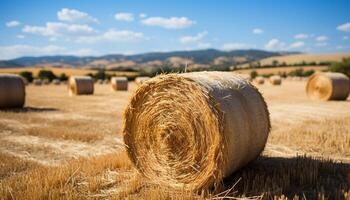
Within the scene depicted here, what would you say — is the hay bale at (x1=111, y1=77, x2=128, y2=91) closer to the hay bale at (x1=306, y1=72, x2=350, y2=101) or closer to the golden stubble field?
the hay bale at (x1=306, y1=72, x2=350, y2=101)

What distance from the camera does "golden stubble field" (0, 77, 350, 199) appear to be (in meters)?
5.36

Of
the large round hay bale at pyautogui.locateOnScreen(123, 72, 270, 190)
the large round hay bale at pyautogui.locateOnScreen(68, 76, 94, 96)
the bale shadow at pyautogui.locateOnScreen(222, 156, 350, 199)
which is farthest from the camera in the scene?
the large round hay bale at pyautogui.locateOnScreen(68, 76, 94, 96)

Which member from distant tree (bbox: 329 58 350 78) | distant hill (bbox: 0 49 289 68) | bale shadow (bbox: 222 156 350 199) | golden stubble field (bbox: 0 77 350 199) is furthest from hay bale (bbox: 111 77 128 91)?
distant hill (bbox: 0 49 289 68)

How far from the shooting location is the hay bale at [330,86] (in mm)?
19562

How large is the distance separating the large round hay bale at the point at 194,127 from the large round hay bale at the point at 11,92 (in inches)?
457

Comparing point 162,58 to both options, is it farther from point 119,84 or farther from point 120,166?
point 120,166

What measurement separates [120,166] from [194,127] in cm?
193

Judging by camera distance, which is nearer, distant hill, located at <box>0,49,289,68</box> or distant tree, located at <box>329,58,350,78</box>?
distant tree, located at <box>329,58,350,78</box>

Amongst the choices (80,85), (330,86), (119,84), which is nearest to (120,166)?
(330,86)

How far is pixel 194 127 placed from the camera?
5684 mm

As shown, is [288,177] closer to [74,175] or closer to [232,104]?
[232,104]

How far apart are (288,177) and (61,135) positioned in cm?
642

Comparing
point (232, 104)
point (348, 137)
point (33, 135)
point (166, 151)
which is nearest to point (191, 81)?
point (232, 104)

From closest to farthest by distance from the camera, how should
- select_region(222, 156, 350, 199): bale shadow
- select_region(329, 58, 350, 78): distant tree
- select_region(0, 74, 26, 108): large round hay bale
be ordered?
select_region(222, 156, 350, 199): bale shadow < select_region(0, 74, 26, 108): large round hay bale < select_region(329, 58, 350, 78): distant tree
